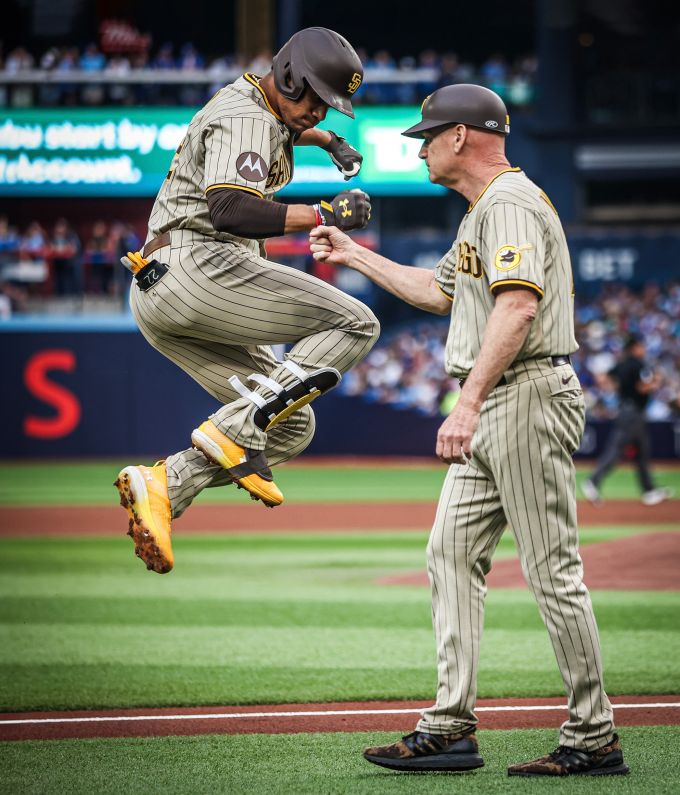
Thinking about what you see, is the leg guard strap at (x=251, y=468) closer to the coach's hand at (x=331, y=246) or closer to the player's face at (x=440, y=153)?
the coach's hand at (x=331, y=246)

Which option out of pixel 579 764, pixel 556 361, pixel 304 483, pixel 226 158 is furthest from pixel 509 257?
pixel 304 483

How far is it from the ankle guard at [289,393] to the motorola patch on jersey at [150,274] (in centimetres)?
53

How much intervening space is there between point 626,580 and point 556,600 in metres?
5.97

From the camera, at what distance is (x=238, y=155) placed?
4102 millimetres

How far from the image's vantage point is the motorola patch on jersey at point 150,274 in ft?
14.4

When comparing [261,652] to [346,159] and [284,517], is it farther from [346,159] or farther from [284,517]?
[284,517]

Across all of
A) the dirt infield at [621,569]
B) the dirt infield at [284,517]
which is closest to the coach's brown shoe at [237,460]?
the dirt infield at [621,569]

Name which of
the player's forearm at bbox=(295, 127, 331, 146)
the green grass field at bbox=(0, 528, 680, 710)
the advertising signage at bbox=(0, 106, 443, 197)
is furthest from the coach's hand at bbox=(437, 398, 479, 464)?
the advertising signage at bbox=(0, 106, 443, 197)

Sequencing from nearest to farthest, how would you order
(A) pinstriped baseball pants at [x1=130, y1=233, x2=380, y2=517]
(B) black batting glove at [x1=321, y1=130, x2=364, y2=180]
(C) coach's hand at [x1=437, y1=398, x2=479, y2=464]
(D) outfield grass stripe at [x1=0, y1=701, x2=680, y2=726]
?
(C) coach's hand at [x1=437, y1=398, x2=479, y2=464] < (A) pinstriped baseball pants at [x1=130, y1=233, x2=380, y2=517] < (B) black batting glove at [x1=321, y1=130, x2=364, y2=180] < (D) outfield grass stripe at [x1=0, y1=701, x2=680, y2=726]

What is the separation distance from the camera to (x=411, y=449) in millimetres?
24625

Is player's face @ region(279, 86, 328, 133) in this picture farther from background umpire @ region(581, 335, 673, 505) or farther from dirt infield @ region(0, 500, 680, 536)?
background umpire @ region(581, 335, 673, 505)

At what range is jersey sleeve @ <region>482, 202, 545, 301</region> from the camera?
13.3ft

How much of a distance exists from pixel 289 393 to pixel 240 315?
1.11 feet

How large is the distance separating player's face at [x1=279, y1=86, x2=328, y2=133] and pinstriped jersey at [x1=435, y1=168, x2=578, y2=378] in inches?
25.8
